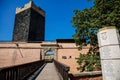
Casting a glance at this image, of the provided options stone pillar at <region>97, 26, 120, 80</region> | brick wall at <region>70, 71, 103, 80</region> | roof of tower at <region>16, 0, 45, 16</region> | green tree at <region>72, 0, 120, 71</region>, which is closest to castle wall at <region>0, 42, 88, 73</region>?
green tree at <region>72, 0, 120, 71</region>

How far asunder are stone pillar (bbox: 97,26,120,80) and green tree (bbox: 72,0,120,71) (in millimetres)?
6987

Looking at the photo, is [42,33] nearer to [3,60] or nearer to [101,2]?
[3,60]

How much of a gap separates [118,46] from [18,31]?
33.3 m

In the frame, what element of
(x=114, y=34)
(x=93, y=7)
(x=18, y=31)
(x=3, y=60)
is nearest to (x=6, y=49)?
(x=3, y=60)

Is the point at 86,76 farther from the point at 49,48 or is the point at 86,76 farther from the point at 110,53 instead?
the point at 49,48

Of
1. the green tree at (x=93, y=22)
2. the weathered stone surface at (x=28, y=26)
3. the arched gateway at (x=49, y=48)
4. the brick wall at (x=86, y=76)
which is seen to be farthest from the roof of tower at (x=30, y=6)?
the brick wall at (x=86, y=76)

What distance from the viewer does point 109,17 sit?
11.4 meters

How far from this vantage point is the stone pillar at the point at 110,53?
14.3 ft

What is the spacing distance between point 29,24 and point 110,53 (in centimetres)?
3144

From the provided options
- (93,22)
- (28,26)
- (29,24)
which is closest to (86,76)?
(93,22)

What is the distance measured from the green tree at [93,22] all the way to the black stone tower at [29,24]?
69.8 ft

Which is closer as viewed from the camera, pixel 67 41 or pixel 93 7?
pixel 93 7

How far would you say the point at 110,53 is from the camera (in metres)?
4.49

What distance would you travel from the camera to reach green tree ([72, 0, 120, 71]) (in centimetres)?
1158
